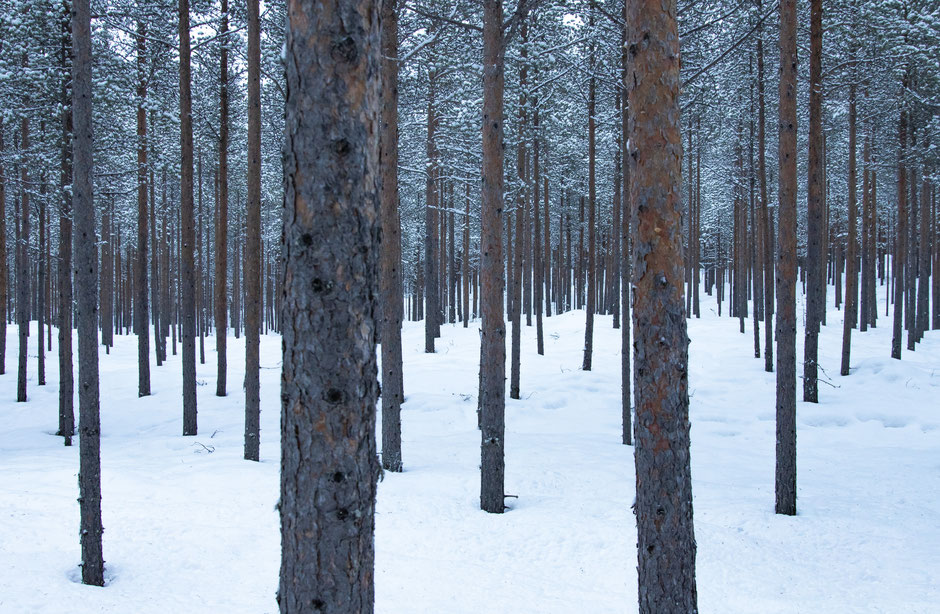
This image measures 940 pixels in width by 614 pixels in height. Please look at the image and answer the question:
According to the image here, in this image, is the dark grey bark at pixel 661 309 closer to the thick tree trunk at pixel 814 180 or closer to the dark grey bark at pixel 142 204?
the thick tree trunk at pixel 814 180

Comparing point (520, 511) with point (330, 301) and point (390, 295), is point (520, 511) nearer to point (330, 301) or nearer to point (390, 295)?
point (390, 295)

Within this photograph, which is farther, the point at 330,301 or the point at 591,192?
the point at 591,192

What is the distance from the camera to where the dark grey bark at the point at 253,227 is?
29.7 ft

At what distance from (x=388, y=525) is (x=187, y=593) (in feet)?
7.56

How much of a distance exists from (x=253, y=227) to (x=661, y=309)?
7.47 metres

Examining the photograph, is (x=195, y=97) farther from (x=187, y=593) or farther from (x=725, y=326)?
(x=725, y=326)

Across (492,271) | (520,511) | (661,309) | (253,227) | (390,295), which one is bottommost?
(520,511)

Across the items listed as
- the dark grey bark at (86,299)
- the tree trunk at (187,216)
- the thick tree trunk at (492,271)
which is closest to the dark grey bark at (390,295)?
the thick tree trunk at (492,271)

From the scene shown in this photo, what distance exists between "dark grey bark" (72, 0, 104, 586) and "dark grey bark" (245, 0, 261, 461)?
141 inches

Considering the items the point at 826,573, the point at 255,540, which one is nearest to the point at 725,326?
the point at 826,573

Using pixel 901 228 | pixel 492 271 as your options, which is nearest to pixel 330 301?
pixel 492 271

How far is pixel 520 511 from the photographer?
809 cm

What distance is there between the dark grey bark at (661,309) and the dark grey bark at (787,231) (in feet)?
14.3

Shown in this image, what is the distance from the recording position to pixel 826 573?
6547 millimetres
